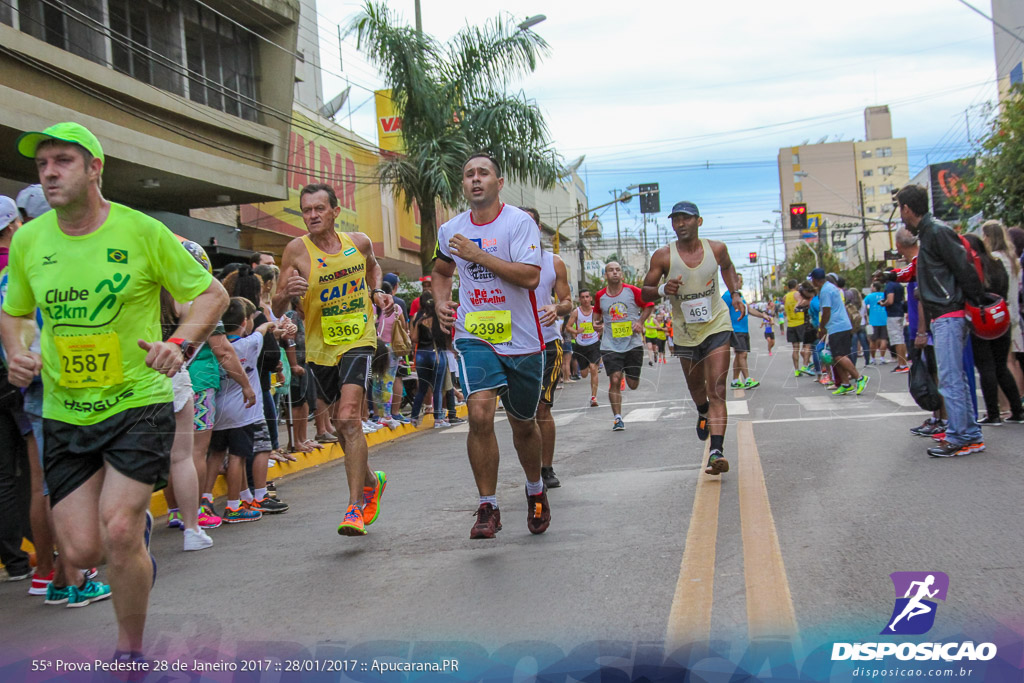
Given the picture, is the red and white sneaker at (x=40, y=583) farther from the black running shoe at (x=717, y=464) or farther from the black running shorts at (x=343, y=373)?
the black running shoe at (x=717, y=464)

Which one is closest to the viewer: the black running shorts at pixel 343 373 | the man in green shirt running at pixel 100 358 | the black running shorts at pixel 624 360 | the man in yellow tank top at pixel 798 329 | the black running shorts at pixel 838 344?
the man in green shirt running at pixel 100 358

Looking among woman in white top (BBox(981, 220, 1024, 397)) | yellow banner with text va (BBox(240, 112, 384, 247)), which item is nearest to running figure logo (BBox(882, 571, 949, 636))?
woman in white top (BBox(981, 220, 1024, 397))

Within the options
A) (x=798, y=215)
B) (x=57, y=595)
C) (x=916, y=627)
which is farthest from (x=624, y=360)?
(x=798, y=215)

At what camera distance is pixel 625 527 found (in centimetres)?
539

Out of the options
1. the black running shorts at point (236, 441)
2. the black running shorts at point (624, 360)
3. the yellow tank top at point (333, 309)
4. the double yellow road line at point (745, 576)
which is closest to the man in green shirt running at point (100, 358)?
the double yellow road line at point (745, 576)

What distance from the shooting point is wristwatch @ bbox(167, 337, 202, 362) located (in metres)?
3.46

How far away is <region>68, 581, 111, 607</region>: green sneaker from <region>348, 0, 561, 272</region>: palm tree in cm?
1570

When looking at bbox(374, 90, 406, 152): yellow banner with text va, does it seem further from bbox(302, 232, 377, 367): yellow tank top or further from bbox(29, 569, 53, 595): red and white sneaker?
bbox(29, 569, 53, 595): red and white sneaker

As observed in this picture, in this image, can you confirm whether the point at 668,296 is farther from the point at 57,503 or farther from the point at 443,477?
the point at 57,503

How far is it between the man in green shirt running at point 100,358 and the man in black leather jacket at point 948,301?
20.0 feet

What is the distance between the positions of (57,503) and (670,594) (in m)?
2.32

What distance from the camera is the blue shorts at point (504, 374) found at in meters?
5.15

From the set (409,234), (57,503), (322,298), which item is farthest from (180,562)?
(409,234)

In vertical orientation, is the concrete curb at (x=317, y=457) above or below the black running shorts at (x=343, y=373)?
below
